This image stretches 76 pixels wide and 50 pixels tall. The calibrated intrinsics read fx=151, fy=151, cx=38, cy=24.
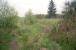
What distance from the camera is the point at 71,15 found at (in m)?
2.26

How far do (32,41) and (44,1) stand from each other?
64 cm

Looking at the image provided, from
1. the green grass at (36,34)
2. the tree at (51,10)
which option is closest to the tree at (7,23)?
the green grass at (36,34)

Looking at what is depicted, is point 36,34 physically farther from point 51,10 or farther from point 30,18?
point 51,10

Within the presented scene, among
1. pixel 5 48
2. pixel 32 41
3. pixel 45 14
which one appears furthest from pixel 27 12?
pixel 5 48

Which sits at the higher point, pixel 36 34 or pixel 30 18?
pixel 30 18

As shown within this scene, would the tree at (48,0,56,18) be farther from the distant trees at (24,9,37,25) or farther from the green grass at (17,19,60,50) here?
the distant trees at (24,9,37,25)

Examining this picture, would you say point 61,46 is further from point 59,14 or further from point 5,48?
point 5,48

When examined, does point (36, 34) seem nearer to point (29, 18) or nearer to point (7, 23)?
point (29, 18)

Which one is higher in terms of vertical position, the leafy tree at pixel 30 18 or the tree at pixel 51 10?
the tree at pixel 51 10

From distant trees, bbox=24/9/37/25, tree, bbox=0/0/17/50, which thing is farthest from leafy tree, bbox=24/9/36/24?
tree, bbox=0/0/17/50

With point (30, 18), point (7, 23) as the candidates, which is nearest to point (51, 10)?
point (30, 18)

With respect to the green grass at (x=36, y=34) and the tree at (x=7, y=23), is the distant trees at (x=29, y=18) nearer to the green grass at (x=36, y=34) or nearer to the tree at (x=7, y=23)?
the green grass at (x=36, y=34)

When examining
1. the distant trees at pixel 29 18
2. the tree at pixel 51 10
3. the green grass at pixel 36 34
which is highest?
the tree at pixel 51 10

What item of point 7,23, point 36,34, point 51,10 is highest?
point 51,10
